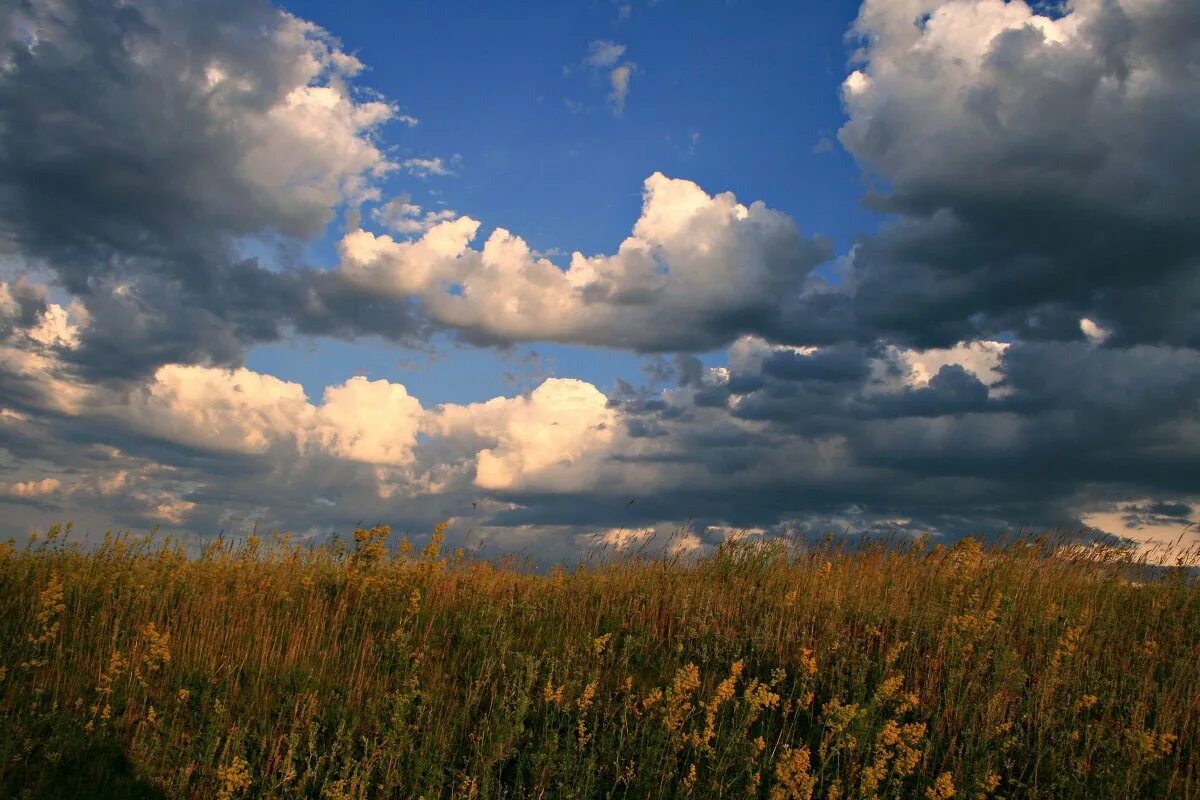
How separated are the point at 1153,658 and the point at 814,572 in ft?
13.2

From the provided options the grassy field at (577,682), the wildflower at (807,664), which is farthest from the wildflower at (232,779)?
the wildflower at (807,664)

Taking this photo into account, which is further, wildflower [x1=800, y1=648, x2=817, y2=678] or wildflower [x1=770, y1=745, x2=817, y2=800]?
wildflower [x1=800, y1=648, x2=817, y2=678]

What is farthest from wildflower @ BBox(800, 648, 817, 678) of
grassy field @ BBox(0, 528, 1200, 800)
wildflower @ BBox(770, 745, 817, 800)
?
wildflower @ BBox(770, 745, 817, 800)

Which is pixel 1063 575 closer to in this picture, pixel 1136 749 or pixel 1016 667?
pixel 1016 667

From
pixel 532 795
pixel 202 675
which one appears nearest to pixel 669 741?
pixel 532 795

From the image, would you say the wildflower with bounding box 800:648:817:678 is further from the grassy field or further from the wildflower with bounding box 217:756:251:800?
the wildflower with bounding box 217:756:251:800

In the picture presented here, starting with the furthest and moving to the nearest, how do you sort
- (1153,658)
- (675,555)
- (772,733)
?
(675,555) → (1153,658) → (772,733)

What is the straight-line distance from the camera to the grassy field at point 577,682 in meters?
6.77

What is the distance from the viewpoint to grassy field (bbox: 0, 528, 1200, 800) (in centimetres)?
677

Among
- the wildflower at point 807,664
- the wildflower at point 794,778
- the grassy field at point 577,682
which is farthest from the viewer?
the wildflower at point 807,664

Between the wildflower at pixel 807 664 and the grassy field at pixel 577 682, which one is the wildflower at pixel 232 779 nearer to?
the grassy field at pixel 577 682

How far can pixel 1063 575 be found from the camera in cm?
1199

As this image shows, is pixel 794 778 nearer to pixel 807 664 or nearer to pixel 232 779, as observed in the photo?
pixel 807 664

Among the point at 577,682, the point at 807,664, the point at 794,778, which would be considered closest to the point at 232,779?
the point at 577,682
